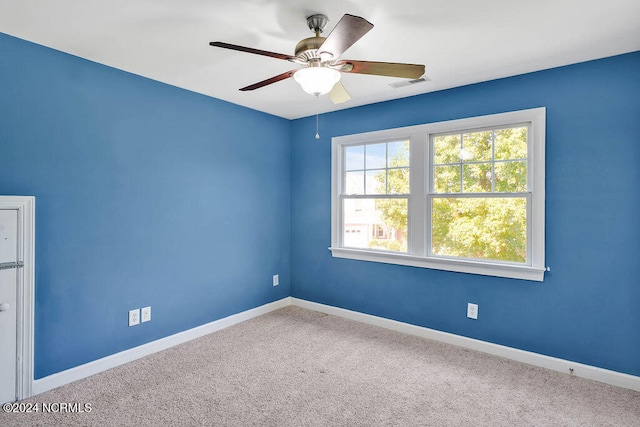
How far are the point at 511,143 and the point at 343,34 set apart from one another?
2.10 m

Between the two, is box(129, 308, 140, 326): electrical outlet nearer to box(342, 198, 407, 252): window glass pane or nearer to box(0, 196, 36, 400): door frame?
box(0, 196, 36, 400): door frame

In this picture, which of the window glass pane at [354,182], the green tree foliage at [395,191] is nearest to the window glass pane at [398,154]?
the green tree foliage at [395,191]

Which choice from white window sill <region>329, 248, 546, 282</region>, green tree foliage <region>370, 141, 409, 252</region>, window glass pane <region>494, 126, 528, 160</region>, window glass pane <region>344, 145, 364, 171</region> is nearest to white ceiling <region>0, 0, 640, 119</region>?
window glass pane <region>494, 126, 528, 160</region>

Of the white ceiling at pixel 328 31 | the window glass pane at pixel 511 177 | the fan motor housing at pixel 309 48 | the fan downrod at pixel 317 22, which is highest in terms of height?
the white ceiling at pixel 328 31

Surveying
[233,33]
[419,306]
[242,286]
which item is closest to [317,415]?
[419,306]

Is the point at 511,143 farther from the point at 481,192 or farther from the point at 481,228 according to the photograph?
the point at 481,228

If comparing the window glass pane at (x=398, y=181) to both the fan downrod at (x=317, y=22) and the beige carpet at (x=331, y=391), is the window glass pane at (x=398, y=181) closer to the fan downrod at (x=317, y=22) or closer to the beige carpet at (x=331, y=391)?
the beige carpet at (x=331, y=391)

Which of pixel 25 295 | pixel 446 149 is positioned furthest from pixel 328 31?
pixel 25 295

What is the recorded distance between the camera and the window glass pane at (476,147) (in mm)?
3184

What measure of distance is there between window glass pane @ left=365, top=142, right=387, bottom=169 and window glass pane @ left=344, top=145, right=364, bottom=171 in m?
0.08

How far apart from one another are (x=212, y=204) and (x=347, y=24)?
251 cm

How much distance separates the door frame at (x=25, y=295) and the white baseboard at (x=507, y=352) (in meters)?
2.74

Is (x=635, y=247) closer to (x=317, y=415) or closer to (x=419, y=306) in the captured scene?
(x=419, y=306)

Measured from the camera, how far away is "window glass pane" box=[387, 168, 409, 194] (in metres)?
3.67
